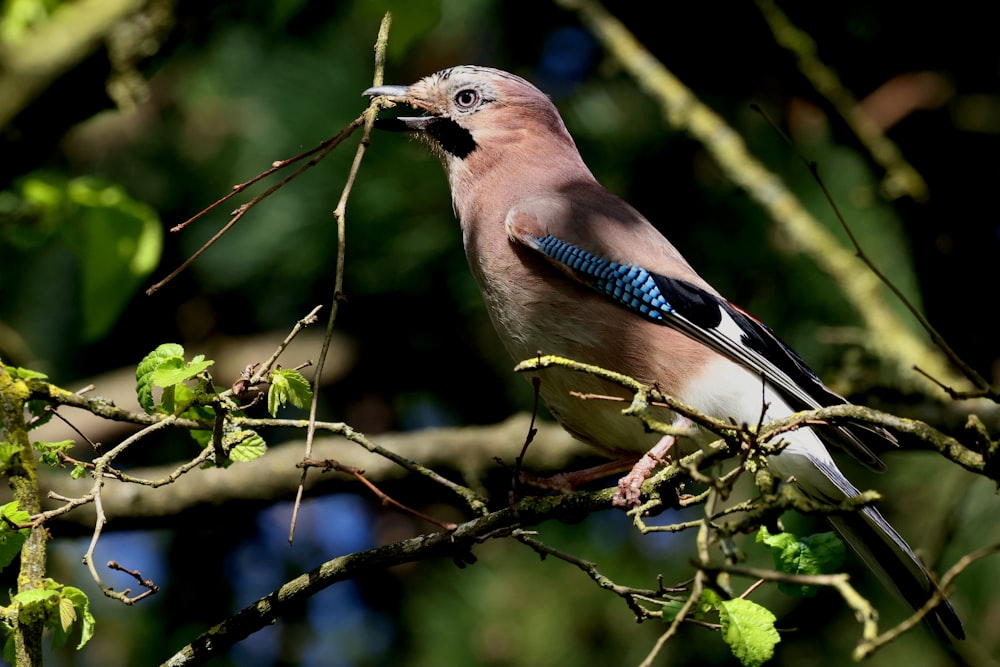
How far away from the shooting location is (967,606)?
483 cm

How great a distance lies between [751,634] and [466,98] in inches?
104

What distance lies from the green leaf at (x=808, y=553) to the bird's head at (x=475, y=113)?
7.66 feet

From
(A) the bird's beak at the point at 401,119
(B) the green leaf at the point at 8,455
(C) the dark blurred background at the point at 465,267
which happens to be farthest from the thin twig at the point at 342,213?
(C) the dark blurred background at the point at 465,267

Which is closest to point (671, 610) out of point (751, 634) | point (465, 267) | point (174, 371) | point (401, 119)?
point (751, 634)

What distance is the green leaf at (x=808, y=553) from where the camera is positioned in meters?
2.25

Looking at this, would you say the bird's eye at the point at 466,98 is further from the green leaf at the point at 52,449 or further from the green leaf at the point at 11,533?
the green leaf at the point at 11,533

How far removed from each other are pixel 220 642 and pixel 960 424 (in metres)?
2.81

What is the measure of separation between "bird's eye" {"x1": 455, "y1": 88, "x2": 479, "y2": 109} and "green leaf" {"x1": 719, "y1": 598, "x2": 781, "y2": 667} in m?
2.58

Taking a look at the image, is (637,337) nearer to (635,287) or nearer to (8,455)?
(635,287)

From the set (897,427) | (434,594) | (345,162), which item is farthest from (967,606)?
(345,162)

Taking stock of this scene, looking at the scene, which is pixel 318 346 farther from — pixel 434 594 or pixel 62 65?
pixel 62 65

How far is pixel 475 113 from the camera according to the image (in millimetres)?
4293

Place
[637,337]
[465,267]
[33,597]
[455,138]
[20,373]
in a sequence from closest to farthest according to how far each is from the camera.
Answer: [33,597], [20,373], [637,337], [455,138], [465,267]

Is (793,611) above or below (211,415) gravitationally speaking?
below
